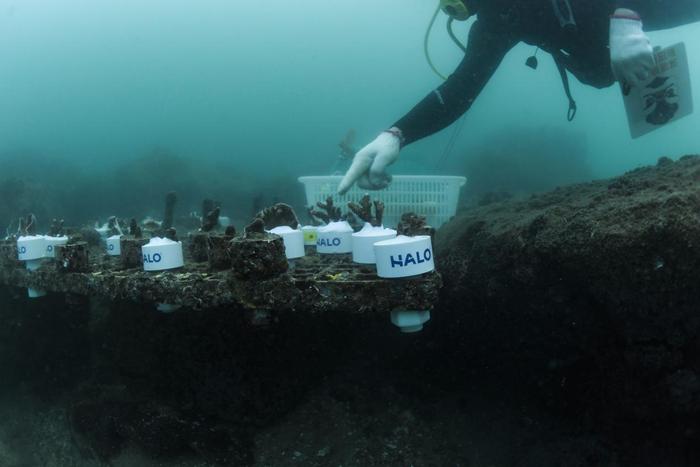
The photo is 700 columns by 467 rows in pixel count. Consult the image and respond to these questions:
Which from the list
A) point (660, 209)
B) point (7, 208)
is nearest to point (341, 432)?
point (660, 209)

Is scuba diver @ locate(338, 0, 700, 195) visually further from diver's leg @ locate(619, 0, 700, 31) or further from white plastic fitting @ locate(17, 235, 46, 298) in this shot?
white plastic fitting @ locate(17, 235, 46, 298)

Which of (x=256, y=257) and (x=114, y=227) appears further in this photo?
(x=114, y=227)

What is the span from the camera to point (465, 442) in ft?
9.04

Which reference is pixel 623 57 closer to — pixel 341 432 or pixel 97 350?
pixel 341 432

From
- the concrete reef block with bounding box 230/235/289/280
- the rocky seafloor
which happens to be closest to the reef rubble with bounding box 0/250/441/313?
the concrete reef block with bounding box 230/235/289/280

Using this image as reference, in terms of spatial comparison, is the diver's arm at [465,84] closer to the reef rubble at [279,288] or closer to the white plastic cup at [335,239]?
the white plastic cup at [335,239]

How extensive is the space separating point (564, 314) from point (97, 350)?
352 centimetres

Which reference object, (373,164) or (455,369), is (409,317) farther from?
(373,164)

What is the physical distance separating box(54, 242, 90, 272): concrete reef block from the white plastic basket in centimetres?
301

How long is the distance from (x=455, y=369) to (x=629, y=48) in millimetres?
2677

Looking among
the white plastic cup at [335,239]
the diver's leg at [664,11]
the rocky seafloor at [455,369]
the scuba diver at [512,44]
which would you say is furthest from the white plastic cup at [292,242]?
the diver's leg at [664,11]

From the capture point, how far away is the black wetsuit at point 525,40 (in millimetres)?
4254

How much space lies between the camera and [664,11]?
13.2 feet

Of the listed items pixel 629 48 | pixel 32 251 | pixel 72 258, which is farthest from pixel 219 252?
pixel 629 48
